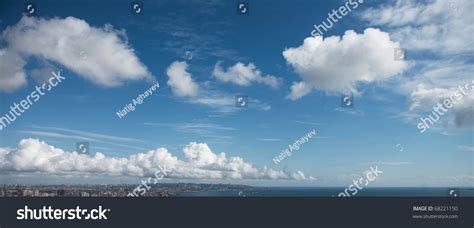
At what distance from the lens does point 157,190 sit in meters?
56.8
